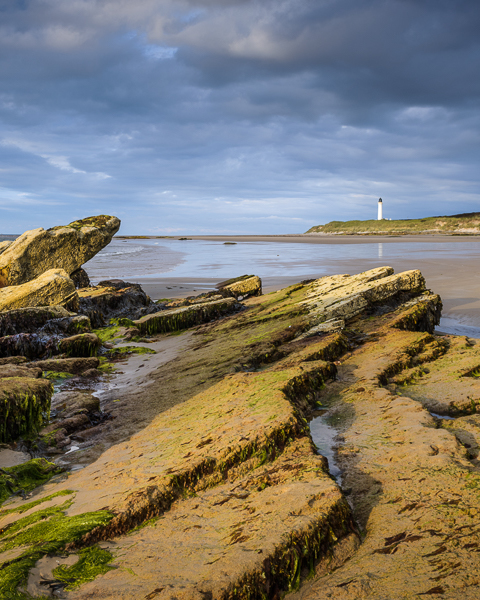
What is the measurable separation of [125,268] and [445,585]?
22.9 meters

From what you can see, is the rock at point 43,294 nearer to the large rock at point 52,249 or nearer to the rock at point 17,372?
the large rock at point 52,249

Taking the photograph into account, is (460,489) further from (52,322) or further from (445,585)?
(52,322)

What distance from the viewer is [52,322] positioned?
7.98m

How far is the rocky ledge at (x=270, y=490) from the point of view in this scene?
1843 millimetres

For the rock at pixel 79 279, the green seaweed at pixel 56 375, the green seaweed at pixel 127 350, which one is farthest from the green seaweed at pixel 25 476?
the rock at pixel 79 279

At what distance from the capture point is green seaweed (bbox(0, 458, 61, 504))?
3182 mm

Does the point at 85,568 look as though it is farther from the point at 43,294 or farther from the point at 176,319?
the point at 43,294

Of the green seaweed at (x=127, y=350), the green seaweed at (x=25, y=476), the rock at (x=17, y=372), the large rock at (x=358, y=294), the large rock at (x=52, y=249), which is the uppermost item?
the large rock at (x=52, y=249)

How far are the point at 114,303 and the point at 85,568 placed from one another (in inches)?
375

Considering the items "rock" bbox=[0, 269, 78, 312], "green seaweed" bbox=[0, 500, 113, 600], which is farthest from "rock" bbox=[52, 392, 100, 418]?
"rock" bbox=[0, 269, 78, 312]

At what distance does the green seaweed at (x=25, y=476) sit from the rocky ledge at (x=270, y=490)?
3cm

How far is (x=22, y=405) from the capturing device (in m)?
4.23

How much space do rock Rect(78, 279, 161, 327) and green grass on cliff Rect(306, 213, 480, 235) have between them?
83.0m

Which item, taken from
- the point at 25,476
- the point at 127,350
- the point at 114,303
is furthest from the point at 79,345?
the point at 25,476
